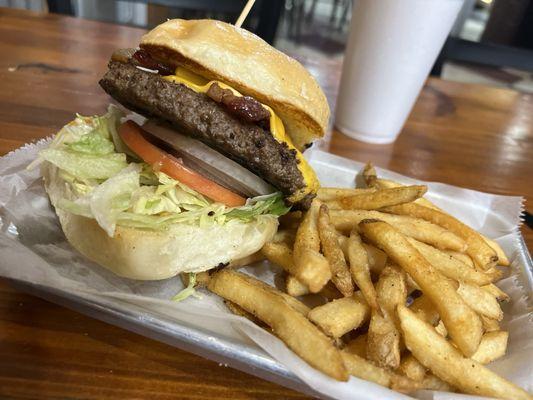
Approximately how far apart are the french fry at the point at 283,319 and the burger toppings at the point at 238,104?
487mm

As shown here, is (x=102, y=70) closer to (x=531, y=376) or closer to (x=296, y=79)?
(x=296, y=79)

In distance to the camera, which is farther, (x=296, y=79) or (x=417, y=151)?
(x=417, y=151)

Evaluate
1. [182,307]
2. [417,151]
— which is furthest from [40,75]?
[417,151]

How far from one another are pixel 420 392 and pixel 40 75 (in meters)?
2.70

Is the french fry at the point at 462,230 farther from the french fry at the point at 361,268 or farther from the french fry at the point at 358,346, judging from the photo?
the french fry at the point at 358,346

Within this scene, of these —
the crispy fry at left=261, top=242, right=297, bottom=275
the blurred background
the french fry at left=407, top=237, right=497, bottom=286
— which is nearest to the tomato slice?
the crispy fry at left=261, top=242, right=297, bottom=275

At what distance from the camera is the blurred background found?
4.33m

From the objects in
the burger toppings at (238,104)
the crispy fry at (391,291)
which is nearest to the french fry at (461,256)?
the crispy fry at (391,291)

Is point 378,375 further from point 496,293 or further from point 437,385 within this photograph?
point 496,293

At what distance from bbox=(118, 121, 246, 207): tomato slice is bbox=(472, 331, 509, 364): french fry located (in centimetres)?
84

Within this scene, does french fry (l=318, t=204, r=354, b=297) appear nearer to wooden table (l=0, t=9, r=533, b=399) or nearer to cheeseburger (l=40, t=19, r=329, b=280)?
cheeseburger (l=40, t=19, r=329, b=280)

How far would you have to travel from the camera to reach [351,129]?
9.46 ft

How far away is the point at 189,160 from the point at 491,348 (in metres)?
1.08

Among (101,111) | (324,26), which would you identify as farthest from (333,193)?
(324,26)
